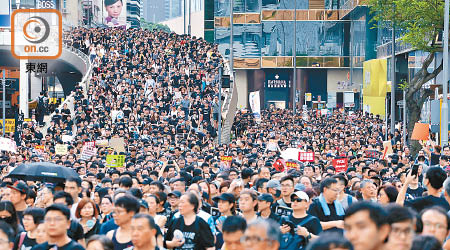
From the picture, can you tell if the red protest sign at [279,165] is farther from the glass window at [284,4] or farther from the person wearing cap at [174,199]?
the glass window at [284,4]

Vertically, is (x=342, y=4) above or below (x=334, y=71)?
above

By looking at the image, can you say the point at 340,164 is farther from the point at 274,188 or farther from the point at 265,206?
the point at 265,206

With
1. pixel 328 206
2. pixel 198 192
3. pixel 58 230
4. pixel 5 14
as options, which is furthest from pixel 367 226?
pixel 5 14

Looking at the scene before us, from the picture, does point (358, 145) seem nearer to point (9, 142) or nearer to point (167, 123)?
point (167, 123)

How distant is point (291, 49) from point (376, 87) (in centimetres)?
3024

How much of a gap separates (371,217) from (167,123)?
3017 centimetres

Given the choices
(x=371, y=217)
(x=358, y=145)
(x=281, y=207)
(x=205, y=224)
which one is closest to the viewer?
(x=371, y=217)

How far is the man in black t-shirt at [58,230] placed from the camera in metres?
8.11

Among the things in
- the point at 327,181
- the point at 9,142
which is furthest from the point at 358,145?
the point at 327,181

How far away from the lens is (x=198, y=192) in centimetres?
1129

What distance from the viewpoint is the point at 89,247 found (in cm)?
768

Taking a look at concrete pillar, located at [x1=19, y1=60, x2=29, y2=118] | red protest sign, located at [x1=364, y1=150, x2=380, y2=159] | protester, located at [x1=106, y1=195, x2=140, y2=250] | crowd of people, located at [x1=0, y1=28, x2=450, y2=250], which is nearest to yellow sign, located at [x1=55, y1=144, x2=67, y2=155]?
crowd of people, located at [x1=0, y1=28, x2=450, y2=250]

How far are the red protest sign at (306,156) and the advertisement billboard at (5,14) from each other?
41.4 metres

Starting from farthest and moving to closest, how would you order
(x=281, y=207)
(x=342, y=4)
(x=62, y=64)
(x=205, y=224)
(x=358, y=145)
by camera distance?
(x=342, y=4) → (x=62, y=64) → (x=358, y=145) → (x=281, y=207) → (x=205, y=224)
